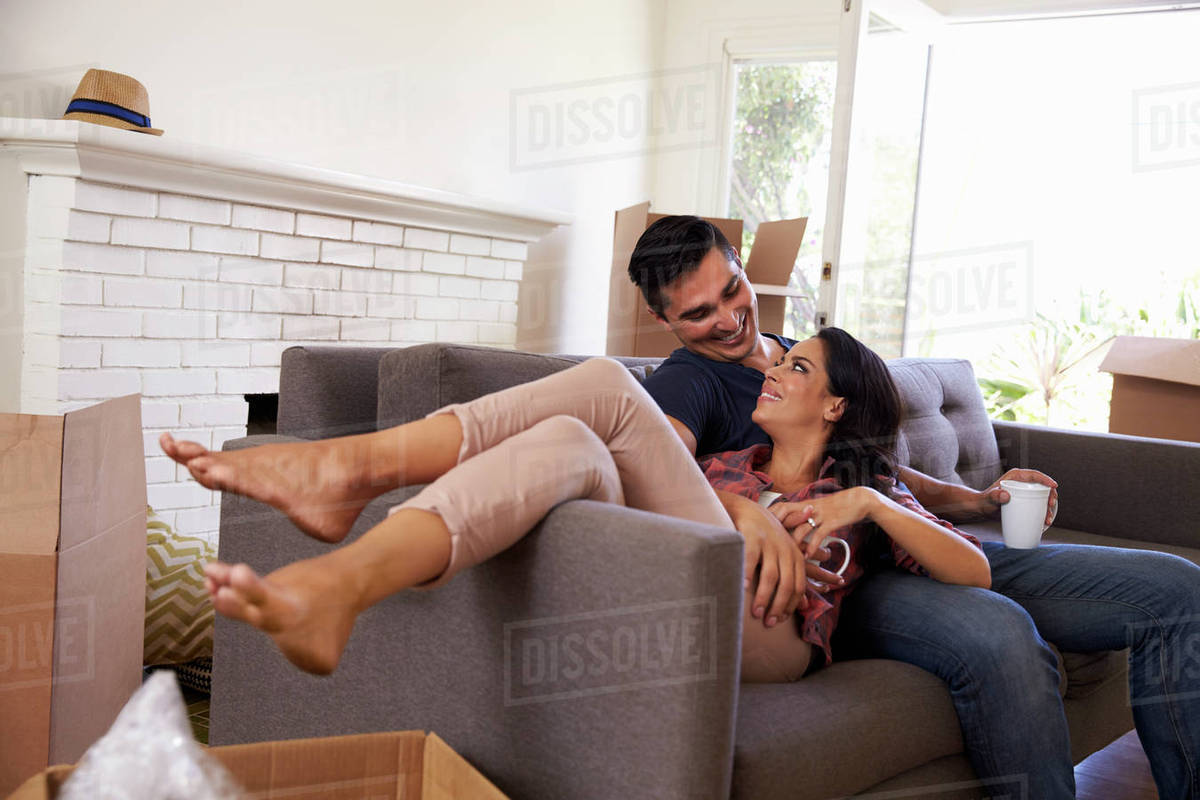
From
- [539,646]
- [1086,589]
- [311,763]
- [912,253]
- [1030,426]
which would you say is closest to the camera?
[311,763]

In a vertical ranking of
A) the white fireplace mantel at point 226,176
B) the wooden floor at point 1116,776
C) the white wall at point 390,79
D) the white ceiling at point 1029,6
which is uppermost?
the white ceiling at point 1029,6

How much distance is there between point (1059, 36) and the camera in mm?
6371

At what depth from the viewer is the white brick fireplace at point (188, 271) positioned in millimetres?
2320

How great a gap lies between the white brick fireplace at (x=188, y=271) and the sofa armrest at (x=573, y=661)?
50.2 inches

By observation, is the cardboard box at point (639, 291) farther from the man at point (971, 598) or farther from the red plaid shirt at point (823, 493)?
the red plaid shirt at point (823, 493)

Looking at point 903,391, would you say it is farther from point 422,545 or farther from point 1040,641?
point 422,545

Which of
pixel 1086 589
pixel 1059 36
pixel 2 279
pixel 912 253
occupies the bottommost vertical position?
pixel 1086 589

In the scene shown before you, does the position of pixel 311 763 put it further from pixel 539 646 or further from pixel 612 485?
pixel 612 485

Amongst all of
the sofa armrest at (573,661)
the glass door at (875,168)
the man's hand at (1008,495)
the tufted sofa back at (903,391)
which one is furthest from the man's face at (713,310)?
the glass door at (875,168)

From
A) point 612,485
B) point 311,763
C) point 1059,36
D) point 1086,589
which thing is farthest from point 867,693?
point 1059,36

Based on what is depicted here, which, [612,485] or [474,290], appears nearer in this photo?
[612,485]

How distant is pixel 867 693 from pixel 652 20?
393 cm

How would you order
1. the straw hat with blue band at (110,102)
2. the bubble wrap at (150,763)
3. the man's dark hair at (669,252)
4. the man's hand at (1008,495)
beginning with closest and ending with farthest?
the bubble wrap at (150,763) < the man's hand at (1008,495) < the man's dark hair at (669,252) < the straw hat with blue band at (110,102)

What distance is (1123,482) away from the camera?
2475 mm
